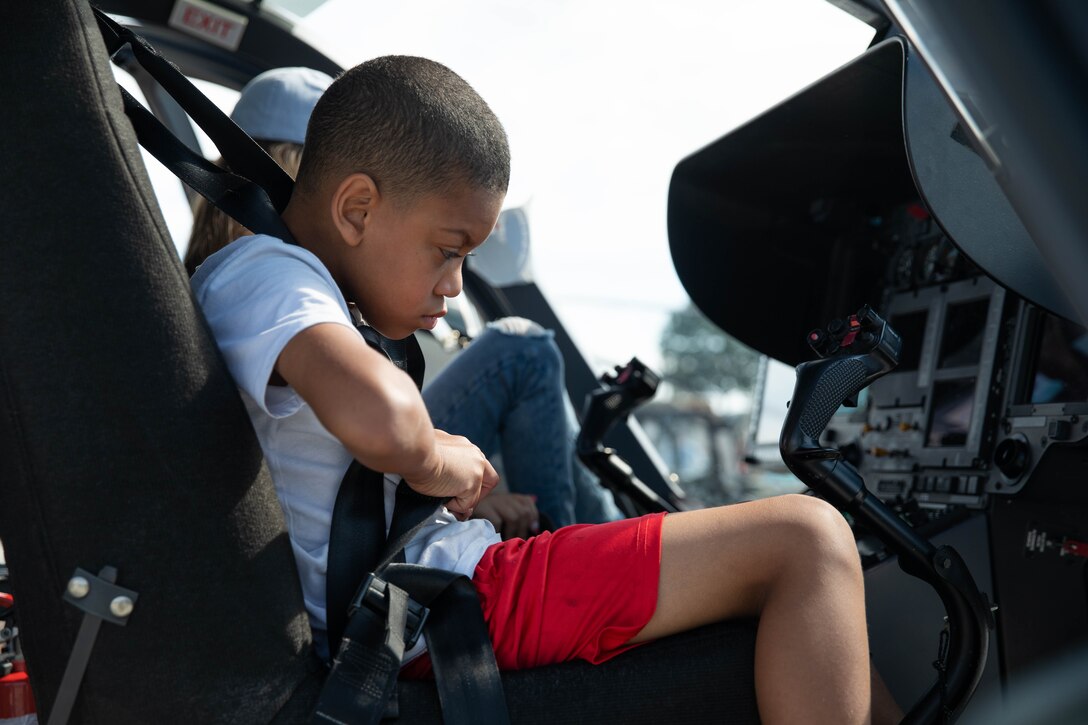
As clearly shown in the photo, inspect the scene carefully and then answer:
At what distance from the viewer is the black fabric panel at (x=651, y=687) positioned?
0.93 meters

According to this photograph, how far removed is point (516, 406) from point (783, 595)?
1.17m

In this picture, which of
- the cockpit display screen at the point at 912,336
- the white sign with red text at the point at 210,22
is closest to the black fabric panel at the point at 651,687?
the cockpit display screen at the point at 912,336

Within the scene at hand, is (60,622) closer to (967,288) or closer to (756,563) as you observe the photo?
(756,563)

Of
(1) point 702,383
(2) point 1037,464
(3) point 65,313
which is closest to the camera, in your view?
(3) point 65,313

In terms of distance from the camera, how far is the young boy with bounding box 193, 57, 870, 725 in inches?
33.9

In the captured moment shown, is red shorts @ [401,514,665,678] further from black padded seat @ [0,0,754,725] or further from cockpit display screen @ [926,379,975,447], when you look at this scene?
cockpit display screen @ [926,379,975,447]

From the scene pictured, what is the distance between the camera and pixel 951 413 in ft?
6.27

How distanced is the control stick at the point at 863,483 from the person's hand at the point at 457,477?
0.37 m

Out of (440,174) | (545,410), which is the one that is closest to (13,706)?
(440,174)

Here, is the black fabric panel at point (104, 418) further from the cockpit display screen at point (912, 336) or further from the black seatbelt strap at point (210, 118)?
the cockpit display screen at point (912, 336)

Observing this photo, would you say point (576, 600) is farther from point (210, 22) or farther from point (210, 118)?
point (210, 22)

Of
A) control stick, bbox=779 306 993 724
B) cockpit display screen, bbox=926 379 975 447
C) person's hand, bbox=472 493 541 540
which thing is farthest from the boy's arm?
cockpit display screen, bbox=926 379 975 447

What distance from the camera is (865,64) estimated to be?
158cm

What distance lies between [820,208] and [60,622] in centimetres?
187
